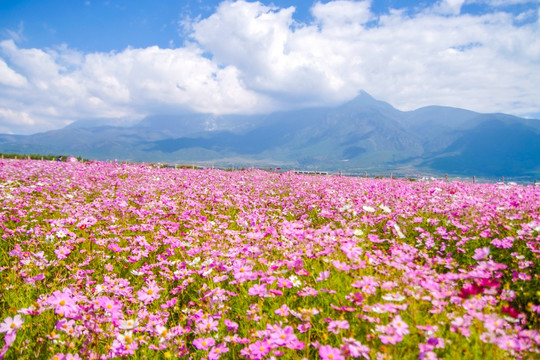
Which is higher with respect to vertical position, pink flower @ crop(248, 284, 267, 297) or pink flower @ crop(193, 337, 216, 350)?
pink flower @ crop(248, 284, 267, 297)

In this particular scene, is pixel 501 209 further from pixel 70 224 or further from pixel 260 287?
pixel 70 224

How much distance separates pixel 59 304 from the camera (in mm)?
2562

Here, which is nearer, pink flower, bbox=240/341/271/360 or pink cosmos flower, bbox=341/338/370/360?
pink cosmos flower, bbox=341/338/370/360

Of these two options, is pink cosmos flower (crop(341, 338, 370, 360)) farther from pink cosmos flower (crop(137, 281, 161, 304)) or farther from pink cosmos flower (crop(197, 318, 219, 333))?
pink cosmos flower (crop(137, 281, 161, 304))

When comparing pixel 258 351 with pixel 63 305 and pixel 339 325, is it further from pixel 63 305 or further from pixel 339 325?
pixel 63 305

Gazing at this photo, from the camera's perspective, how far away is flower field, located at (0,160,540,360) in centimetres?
243

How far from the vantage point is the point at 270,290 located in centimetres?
299

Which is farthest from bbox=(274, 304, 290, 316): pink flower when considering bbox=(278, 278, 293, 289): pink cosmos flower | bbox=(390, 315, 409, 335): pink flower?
bbox=(390, 315, 409, 335): pink flower

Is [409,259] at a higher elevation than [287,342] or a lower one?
higher

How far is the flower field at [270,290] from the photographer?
2.43 metres

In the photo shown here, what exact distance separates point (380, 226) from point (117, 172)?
11.9 meters

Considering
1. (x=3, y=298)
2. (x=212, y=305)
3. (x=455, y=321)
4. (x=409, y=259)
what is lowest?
(x=3, y=298)

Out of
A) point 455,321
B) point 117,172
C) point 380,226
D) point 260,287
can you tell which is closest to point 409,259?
point 455,321

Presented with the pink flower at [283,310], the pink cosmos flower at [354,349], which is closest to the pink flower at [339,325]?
the pink cosmos flower at [354,349]
